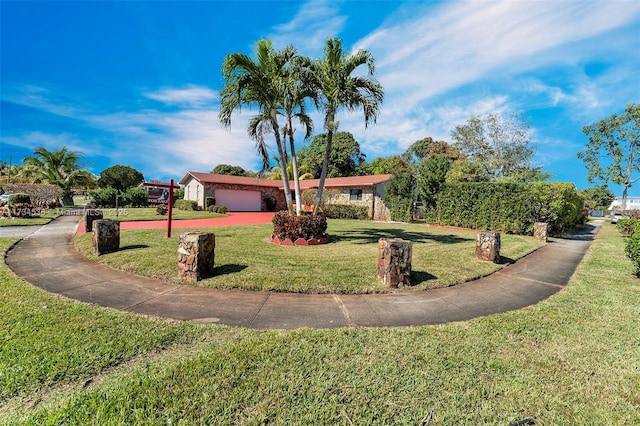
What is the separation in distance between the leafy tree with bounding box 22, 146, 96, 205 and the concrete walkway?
91.9 ft

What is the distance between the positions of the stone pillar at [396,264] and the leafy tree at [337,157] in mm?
33472

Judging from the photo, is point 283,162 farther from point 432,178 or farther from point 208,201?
point 208,201

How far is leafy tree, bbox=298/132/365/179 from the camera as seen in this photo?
39031 millimetres

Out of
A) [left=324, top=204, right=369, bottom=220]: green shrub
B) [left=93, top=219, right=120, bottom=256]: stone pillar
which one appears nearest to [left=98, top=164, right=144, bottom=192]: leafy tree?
[left=324, top=204, right=369, bottom=220]: green shrub

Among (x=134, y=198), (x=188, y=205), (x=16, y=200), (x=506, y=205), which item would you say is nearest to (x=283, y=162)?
(x=506, y=205)

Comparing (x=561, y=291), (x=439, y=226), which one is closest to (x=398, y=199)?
(x=439, y=226)

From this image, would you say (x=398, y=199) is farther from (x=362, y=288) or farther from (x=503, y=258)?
(x=362, y=288)

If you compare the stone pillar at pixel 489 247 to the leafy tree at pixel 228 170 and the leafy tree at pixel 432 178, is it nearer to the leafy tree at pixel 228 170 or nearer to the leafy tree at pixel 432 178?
the leafy tree at pixel 432 178

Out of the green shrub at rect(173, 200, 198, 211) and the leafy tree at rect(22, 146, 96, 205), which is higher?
the leafy tree at rect(22, 146, 96, 205)

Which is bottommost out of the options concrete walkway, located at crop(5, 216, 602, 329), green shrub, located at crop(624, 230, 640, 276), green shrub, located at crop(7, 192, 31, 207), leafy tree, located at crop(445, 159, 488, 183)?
concrete walkway, located at crop(5, 216, 602, 329)

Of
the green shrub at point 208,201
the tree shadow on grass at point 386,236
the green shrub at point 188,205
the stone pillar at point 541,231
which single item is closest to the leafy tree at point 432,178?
the stone pillar at point 541,231

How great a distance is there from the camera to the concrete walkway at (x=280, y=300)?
3.85 m

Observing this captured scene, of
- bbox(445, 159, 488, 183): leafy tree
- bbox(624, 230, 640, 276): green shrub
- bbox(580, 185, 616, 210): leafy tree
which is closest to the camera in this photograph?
bbox(624, 230, 640, 276): green shrub

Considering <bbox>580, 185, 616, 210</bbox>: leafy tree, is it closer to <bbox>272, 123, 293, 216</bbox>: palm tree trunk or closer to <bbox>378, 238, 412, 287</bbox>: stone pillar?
<bbox>272, 123, 293, 216</bbox>: palm tree trunk
